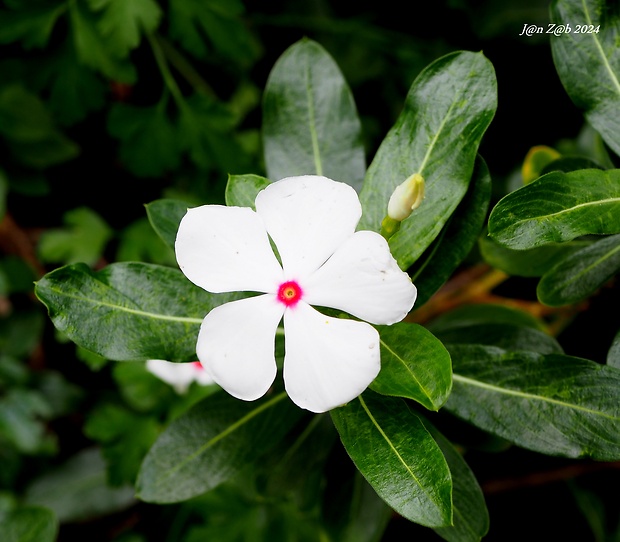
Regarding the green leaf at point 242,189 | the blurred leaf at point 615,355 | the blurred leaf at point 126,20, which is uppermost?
the blurred leaf at point 126,20

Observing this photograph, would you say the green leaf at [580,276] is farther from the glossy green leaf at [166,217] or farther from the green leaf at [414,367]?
the glossy green leaf at [166,217]

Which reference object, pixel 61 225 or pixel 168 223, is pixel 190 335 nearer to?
pixel 168 223

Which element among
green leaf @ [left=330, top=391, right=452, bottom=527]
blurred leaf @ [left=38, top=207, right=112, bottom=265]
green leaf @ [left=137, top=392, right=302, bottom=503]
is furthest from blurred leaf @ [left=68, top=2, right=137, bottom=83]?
green leaf @ [left=330, top=391, right=452, bottom=527]

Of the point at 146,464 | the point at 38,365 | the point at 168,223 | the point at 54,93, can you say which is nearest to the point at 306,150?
the point at 168,223

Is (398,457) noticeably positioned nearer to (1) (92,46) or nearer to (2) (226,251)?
(2) (226,251)

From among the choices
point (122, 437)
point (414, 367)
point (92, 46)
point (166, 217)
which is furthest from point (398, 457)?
point (92, 46)

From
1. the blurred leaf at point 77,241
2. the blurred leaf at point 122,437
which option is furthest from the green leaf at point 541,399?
the blurred leaf at point 77,241
